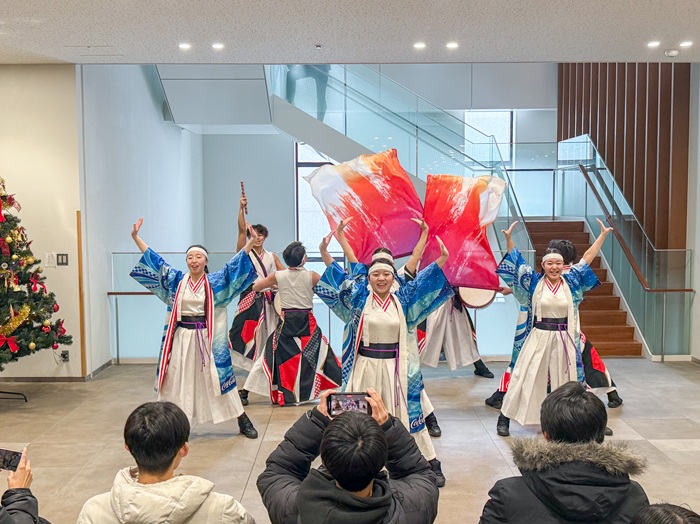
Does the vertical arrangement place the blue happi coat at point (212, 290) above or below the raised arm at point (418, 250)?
below

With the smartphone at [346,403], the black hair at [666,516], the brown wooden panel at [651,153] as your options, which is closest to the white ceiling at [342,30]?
the brown wooden panel at [651,153]

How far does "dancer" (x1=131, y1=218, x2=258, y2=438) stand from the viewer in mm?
4961

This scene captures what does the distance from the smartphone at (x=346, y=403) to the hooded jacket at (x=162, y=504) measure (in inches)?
14.6

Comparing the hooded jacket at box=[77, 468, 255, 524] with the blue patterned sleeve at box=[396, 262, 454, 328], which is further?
the blue patterned sleeve at box=[396, 262, 454, 328]

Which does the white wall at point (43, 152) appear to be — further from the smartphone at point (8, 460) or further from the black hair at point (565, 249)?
the smartphone at point (8, 460)

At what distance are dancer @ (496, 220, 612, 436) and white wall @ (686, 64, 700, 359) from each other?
3248 mm

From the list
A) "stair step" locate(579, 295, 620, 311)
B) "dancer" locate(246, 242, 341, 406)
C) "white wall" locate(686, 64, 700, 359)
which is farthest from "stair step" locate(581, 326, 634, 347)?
"dancer" locate(246, 242, 341, 406)

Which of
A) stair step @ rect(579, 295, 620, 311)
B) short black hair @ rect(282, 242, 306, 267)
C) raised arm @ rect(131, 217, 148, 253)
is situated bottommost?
stair step @ rect(579, 295, 620, 311)

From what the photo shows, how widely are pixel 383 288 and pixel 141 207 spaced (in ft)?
18.9

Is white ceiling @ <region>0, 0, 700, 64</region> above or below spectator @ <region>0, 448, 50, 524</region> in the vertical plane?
above

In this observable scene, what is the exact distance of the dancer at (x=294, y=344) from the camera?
234 inches

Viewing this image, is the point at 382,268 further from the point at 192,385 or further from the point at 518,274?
the point at 192,385

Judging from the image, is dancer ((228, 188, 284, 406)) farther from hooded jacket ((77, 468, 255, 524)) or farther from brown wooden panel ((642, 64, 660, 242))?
brown wooden panel ((642, 64, 660, 242))

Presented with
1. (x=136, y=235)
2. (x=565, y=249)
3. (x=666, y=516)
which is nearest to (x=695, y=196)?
(x=565, y=249)
